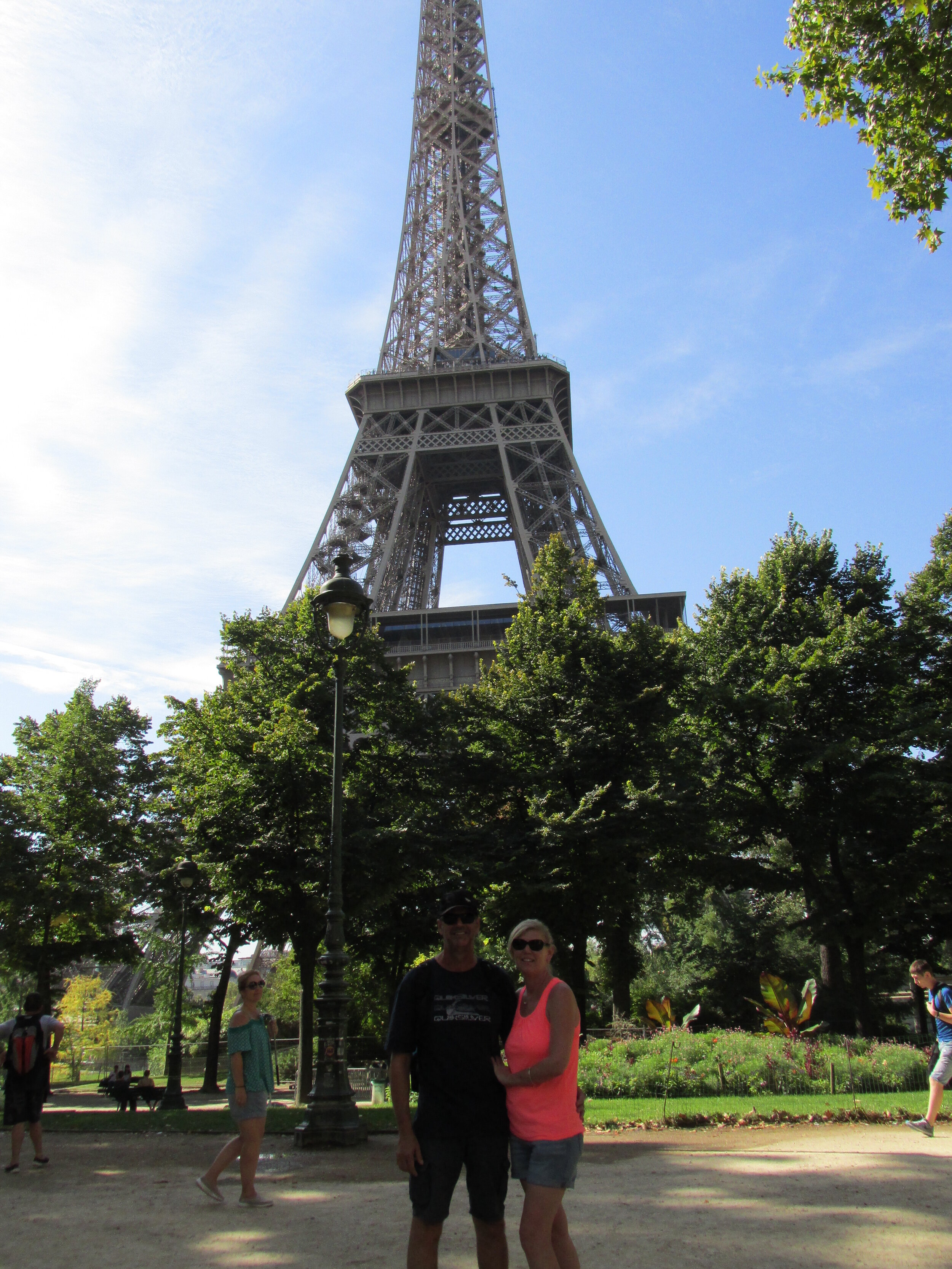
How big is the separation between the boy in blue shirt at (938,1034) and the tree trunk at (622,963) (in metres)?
15.4

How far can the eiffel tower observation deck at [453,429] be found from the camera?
50.1m

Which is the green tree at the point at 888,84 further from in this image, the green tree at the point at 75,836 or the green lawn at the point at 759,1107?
the green tree at the point at 75,836

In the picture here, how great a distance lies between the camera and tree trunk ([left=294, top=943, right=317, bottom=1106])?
65.8ft

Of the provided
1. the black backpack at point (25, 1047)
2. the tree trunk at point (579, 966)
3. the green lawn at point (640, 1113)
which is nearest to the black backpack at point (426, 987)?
the black backpack at point (25, 1047)

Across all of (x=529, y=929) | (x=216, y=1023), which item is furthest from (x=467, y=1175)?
(x=216, y=1023)

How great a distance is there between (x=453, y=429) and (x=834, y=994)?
40.4 meters

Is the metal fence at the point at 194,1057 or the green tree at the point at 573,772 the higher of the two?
the green tree at the point at 573,772

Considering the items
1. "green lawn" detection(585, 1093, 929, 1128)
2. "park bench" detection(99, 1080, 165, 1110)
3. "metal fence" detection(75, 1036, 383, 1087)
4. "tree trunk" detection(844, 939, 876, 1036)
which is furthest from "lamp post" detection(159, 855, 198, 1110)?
"tree trunk" detection(844, 939, 876, 1036)

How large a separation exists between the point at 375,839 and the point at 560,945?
23.0 feet

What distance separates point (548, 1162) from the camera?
4.54m

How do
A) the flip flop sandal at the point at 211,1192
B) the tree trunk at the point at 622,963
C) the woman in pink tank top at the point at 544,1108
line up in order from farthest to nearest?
the tree trunk at the point at 622,963 → the flip flop sandal at the point at 211,1192 → the woman in pink tank top at the point at 544,1108

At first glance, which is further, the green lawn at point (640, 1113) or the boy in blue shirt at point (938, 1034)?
the green lawn at point (640, 1113)

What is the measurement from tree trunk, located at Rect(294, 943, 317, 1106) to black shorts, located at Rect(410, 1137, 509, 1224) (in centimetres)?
1583

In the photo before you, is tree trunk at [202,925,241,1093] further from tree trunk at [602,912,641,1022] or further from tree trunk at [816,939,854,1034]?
tree trunk at [816,939,854,1034]
